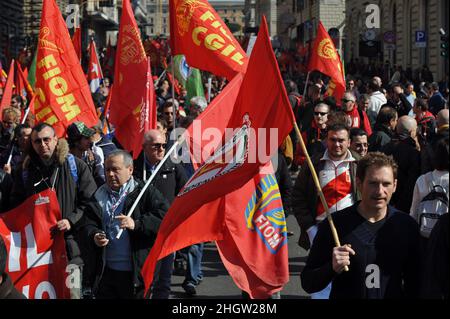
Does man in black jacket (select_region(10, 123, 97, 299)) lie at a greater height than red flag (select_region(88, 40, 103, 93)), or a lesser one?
lesser

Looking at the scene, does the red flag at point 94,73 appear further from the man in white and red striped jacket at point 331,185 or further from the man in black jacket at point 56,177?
the man in white and red striped jacket at point 331,185

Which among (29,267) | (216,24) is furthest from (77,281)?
(216,24)

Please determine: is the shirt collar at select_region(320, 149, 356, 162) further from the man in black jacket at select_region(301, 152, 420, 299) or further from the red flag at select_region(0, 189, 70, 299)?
the man in black jacket at select_region(301, 152, 420, 299)

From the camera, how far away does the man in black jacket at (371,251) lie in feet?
14.0

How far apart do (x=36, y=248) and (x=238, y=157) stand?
1642 millimetres

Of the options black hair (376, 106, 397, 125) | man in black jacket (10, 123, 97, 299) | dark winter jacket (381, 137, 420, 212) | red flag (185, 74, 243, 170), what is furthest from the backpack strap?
black hair (376, 106, 397, 125)

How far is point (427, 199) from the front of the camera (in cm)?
591

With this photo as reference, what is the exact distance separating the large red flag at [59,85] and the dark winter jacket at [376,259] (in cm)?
554

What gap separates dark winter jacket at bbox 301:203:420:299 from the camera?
4254mm

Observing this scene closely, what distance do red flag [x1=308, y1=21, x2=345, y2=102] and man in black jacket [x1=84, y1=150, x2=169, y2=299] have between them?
31.9 feet

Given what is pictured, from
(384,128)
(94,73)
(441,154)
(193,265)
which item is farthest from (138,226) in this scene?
(94,73)

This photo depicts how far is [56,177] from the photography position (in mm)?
6848

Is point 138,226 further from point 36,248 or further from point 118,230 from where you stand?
point 36,248

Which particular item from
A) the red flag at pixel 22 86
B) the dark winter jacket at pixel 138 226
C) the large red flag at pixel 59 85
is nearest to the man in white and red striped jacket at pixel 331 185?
the dark winter jacket at pixel 138 226
